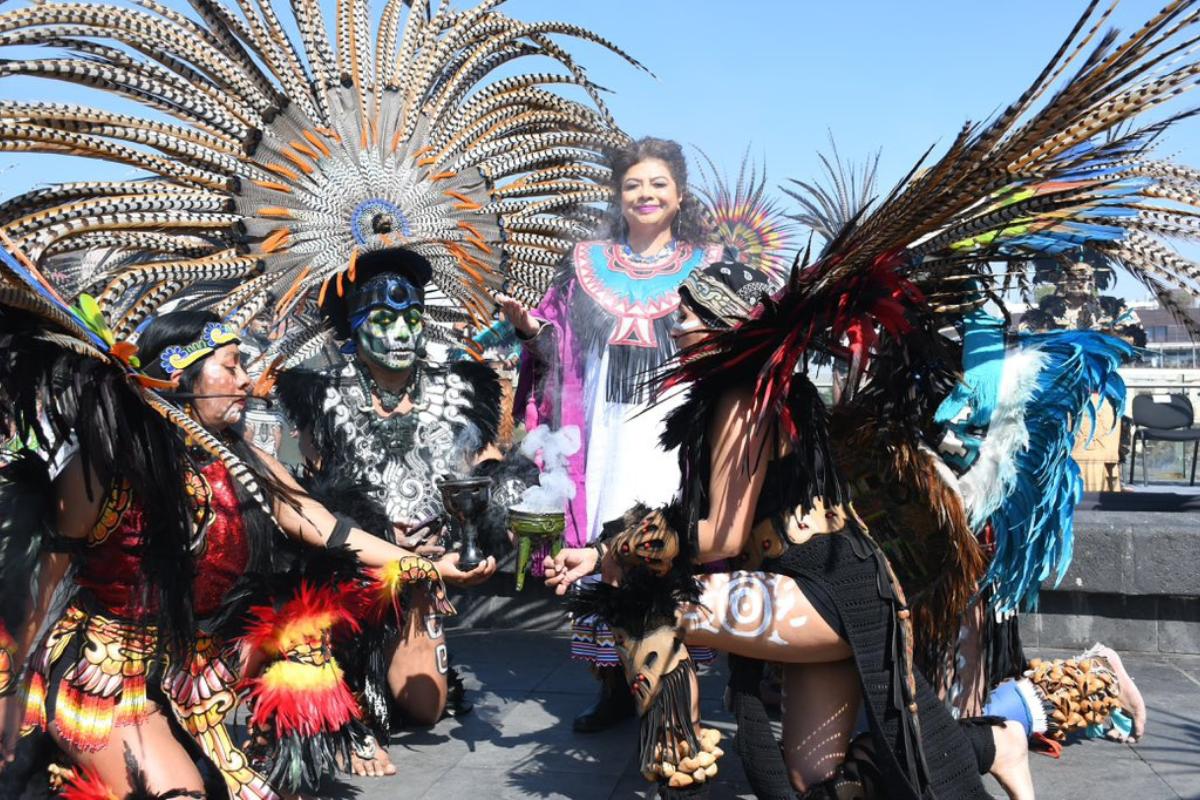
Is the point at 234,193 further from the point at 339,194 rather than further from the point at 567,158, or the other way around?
the point at 567,158

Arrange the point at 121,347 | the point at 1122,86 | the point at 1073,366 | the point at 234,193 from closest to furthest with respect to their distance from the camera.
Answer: the point at 1122,86 < the point at 121,347 < the point at 1073,366 < the point at 234,193

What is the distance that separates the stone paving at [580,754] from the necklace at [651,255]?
1822mm

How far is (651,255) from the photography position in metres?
4.68

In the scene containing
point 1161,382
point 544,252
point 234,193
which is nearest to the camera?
point 234,193

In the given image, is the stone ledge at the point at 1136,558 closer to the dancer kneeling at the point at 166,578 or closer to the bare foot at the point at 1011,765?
the bare foot at the point at 1011,765

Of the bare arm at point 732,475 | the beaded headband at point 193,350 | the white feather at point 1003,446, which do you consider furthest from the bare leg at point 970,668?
the beaded headband at point 193,350

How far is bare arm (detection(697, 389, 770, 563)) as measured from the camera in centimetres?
308

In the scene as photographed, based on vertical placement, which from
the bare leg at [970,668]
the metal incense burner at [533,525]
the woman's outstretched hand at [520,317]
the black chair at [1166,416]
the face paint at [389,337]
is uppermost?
the black chair at [1166,416]

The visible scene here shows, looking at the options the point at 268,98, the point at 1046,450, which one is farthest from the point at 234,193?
the point at 1046,450

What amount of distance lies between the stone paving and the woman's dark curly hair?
1.95 metres

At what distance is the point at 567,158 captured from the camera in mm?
5086

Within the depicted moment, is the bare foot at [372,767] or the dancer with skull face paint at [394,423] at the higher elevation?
the dancer with skull face paint at [394,423]

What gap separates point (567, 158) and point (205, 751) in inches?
114

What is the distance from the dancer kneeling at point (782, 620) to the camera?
307 centimetres
